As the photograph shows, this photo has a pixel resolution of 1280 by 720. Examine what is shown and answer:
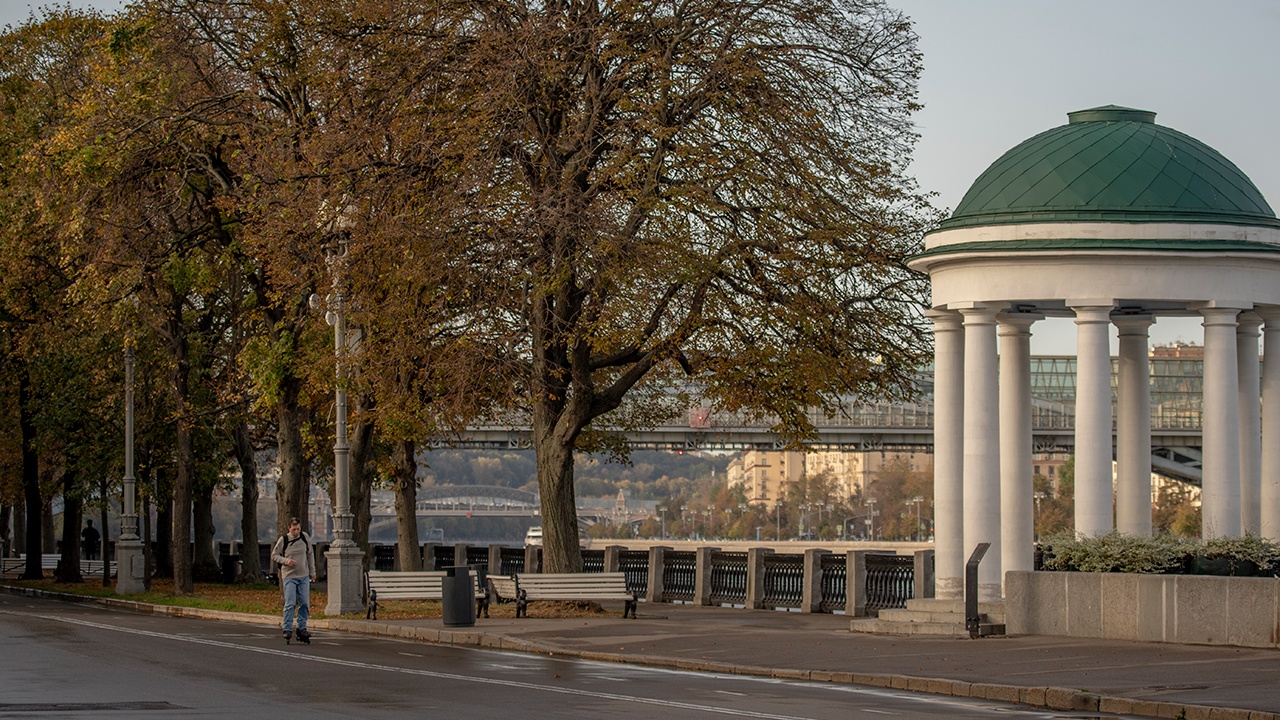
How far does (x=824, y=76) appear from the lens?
97.7 feet

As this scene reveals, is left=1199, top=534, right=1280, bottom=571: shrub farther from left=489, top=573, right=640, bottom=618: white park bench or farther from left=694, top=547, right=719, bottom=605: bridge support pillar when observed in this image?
left=694, top=547, right=719, bottom=605: bridge support pillar

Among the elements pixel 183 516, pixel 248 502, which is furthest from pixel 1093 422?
pixel 248 502

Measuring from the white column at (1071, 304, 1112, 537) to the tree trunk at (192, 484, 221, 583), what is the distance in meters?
33.4

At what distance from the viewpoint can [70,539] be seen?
53.0 metres

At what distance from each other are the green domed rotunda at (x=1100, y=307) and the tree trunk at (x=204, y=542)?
31.1 metres

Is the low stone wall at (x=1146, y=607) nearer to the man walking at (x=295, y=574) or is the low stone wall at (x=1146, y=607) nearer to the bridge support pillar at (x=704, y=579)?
the man walking at (x=295, y=574)

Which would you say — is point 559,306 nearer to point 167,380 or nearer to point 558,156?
point 558,156

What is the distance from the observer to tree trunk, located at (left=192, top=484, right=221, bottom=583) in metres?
52.6

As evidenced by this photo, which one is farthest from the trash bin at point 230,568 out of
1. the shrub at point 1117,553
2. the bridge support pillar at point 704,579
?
the shrub at point 1117,553

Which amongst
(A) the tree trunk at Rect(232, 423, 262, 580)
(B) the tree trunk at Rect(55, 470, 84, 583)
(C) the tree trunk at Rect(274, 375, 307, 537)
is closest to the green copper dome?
(C) the tree trunk at Rect(274, 375, 307, 537)

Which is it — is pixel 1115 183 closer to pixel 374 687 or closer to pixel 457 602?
pixel 457 602

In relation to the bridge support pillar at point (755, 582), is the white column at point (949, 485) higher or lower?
higher

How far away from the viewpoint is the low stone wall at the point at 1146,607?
67.8ft

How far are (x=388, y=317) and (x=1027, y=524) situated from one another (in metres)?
11.3
